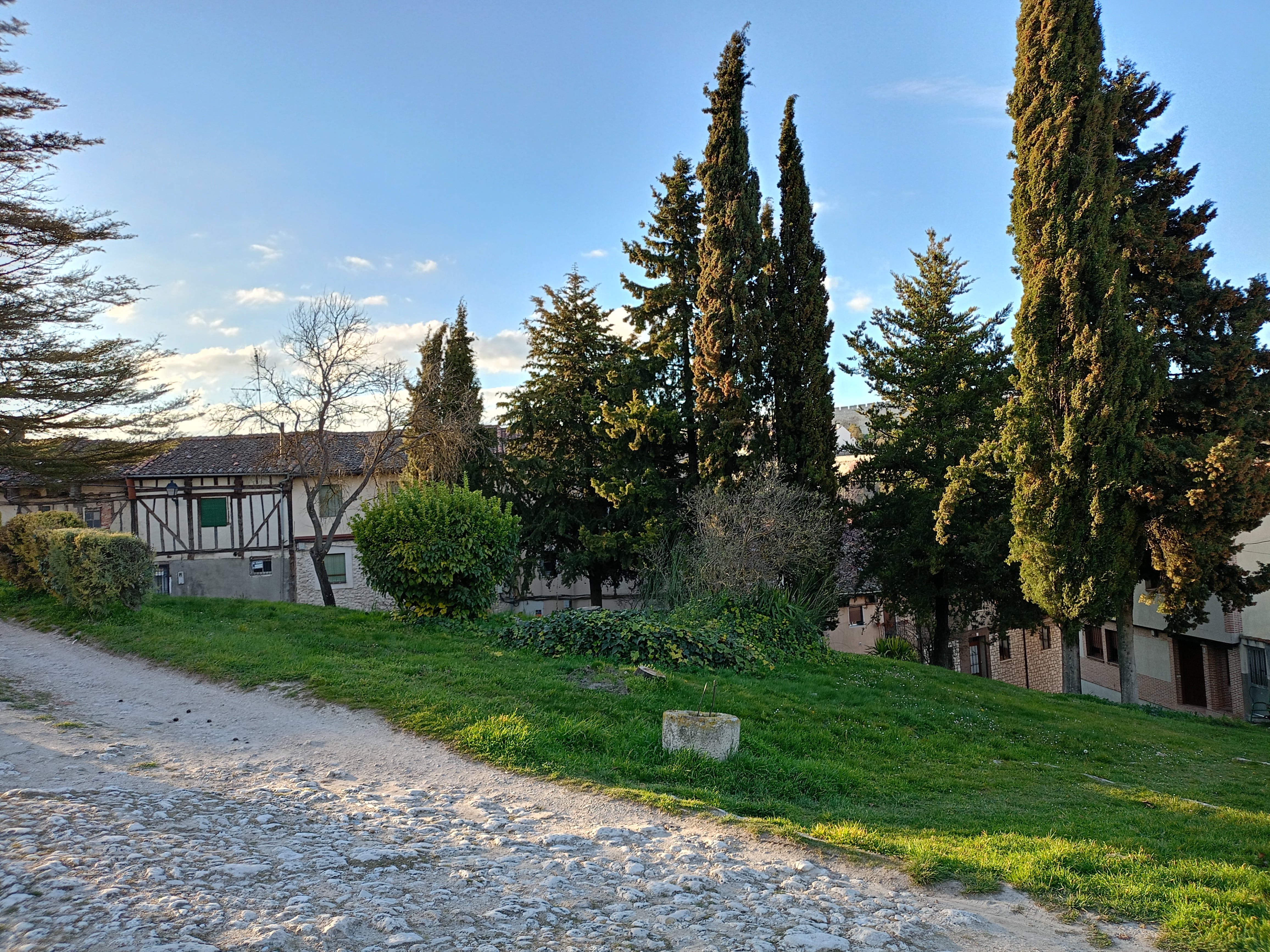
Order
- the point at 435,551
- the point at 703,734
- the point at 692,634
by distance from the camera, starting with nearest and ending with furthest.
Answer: the point at 703,734, the point at 692,634, the point at 435,551

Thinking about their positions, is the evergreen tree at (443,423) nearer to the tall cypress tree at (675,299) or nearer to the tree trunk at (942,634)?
the tall cypress tree at (675,299)

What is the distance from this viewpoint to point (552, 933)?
3.85 metres

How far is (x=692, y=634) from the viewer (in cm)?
1202

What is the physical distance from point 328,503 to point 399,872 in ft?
84.0

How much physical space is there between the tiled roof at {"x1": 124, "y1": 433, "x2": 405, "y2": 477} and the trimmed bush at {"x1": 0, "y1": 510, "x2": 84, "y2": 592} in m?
7.46

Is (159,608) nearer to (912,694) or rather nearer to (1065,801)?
(912,694)

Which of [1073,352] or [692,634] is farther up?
[1073,352]

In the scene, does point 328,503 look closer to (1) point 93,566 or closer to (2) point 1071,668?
(1) point 93,566

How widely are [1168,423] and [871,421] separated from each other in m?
7.12

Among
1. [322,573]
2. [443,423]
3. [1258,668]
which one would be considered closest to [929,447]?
[1258,668]

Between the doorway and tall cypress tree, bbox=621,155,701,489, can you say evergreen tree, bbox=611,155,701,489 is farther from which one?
the doorway

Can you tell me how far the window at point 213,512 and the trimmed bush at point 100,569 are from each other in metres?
12.1

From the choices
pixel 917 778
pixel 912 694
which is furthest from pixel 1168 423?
pixel 917 778

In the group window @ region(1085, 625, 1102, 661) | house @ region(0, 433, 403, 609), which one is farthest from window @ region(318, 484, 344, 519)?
window @ region(1085, 625, 1102, 661)
